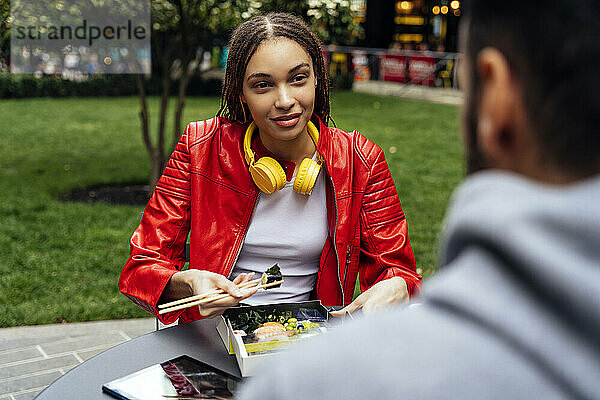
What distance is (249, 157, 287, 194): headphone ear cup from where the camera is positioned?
232 centimetres

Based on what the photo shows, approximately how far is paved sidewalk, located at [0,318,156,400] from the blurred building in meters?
21.0

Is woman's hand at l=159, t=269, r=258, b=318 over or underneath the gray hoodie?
underneath

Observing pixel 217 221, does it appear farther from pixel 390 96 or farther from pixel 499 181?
pixel 390 96

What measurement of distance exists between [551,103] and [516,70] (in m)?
0.05

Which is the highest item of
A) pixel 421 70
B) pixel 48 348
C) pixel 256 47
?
pixel 421 70

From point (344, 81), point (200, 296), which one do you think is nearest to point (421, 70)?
point (344, 81)

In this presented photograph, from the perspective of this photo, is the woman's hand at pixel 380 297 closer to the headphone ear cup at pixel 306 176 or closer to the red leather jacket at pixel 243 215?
the red leather jacket at pixel 243 215

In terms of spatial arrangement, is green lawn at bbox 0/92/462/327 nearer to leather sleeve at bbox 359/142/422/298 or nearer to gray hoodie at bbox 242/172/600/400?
leather sleeve at bbox 359/142/422/298

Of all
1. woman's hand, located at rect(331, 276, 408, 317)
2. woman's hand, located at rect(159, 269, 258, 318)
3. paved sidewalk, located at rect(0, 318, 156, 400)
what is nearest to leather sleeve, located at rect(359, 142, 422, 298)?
woman's hand, located at rect(331, 276, 408, 317)

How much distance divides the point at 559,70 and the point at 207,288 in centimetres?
149

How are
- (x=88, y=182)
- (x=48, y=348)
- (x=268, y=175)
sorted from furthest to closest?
(x=88, y=182) → (x=48, y=348) → (x=268, y=175)

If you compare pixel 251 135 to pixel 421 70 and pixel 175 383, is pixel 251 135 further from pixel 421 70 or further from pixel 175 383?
pixel 421 70

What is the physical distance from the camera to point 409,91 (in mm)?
17281

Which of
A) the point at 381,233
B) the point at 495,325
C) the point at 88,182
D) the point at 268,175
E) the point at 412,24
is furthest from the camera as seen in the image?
the point at 412,24
